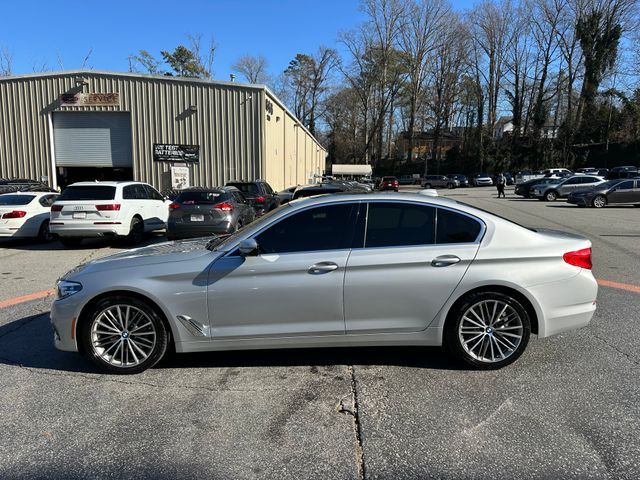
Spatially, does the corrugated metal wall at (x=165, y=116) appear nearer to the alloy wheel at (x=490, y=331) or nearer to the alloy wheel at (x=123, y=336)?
the alloy wheel at (x=123, y=336)

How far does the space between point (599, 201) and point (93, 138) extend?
26.3 m

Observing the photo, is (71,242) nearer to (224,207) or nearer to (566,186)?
(224,207)

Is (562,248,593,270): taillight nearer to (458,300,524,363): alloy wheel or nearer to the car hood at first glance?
(458,300,524,363): alloy wheel

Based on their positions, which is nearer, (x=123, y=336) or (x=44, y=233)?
(x=123, y=336)

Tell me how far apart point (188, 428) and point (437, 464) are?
1.64m

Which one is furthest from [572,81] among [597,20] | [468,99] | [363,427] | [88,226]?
[363,427]

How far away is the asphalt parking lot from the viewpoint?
9.27 feet

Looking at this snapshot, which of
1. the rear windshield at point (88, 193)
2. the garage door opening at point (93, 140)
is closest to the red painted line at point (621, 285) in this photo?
the rear windshield at point (88, 193)

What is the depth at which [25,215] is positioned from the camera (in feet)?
39.6

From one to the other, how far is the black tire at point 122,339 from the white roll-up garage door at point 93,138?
22462 mm

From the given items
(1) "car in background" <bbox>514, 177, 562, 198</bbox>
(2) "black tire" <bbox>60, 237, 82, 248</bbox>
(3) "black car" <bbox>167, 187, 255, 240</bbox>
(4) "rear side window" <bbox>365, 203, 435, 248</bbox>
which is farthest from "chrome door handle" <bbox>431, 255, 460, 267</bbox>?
(1) "car in background" <bbox>514, 177, 562, 198</bbox>

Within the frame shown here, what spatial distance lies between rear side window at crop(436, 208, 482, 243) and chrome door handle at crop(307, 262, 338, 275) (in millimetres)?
933

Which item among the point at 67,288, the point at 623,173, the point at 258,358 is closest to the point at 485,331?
the point at 258,358

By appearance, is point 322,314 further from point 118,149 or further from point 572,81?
point 572,81
